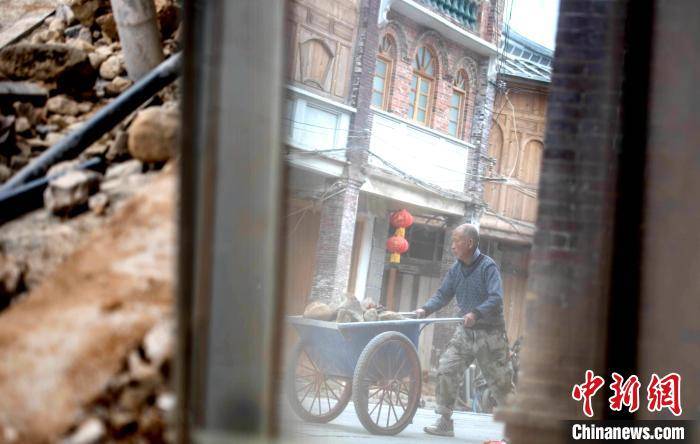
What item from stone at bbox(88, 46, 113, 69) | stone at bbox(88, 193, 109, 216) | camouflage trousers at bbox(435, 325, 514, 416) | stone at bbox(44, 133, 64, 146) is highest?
stone at bbox(88, 46, 113, 69)

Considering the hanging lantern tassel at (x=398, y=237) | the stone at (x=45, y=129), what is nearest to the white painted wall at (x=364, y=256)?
the hanging lantern tassel at (x=398, y=237)

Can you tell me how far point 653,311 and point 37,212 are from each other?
262 centimetres

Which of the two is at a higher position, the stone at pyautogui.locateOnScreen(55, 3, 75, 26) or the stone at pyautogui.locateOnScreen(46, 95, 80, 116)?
the stone at pyautogui.locateOnScreen(55, 3, 75, 26)

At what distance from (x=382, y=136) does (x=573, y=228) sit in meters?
8.94

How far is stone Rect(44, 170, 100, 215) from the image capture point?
10.8 ft

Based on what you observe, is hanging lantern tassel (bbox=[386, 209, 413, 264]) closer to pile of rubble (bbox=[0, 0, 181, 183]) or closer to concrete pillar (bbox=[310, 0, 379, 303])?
concrete pillar (bbox=[310, 0, 379, 303])

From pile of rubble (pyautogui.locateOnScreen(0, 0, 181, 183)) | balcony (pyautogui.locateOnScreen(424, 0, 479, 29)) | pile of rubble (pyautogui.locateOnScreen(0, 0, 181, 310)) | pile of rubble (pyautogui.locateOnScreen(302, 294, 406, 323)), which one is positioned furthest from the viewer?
balcony (pyautogui.locateOnScreen(424, 0, 479, 29))

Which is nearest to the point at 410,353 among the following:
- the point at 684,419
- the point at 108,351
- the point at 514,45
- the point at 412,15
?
the point at 684,419

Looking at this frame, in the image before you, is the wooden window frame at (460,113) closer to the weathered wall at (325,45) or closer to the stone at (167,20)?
the weathered wall at (325,45)

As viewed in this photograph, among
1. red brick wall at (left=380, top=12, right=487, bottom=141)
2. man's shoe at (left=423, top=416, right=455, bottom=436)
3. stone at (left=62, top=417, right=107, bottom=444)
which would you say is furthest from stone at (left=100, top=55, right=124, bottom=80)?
red brick wall at (left=380, top=12, right=487, bottom=141)

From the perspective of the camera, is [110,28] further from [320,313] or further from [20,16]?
[320,313]

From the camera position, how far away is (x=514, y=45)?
15.1 m

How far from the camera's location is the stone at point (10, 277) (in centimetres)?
300

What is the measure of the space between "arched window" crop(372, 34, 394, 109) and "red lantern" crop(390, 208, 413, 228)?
178 centimetres
